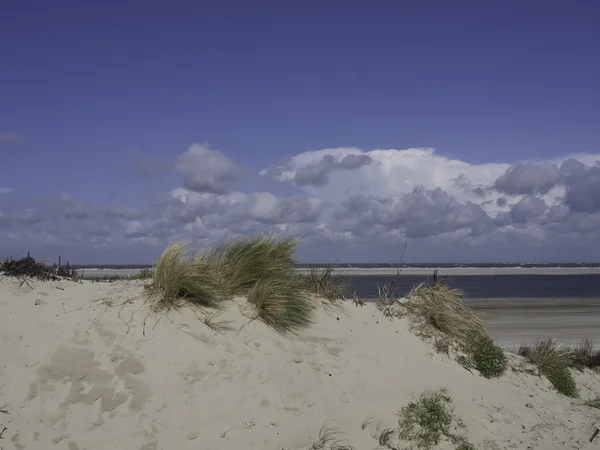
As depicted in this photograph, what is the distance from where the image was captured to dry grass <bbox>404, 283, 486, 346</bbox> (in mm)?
11625

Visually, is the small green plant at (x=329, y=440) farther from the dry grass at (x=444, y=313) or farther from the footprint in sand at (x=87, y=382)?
the dry grass at (x=444, y=313)

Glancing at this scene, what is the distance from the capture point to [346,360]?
32.0ft

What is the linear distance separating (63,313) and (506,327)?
20294 millimetres

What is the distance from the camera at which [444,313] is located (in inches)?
465

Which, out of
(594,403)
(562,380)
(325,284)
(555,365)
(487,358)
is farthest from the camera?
(325,284)

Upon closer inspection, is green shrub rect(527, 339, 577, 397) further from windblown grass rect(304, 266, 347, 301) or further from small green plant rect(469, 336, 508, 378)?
windblown grass rect(304, 266, 347, 301)

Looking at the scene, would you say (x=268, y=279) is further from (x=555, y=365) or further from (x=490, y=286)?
(x=490, y=286)

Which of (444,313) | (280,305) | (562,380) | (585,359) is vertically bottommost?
(562,380)

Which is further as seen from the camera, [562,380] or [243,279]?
[562,380]

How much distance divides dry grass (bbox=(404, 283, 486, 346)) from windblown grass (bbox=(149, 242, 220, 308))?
183 inches

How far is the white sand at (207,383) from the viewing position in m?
7.23

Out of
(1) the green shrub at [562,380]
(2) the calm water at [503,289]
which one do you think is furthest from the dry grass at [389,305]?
(2) the calm water at [503,289]

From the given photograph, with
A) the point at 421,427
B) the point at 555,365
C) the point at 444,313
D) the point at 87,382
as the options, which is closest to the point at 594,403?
the point at 555,365

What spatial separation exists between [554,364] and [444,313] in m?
2.57
